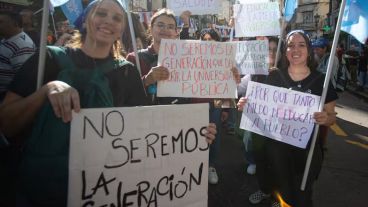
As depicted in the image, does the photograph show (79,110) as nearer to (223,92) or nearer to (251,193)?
(223,92)

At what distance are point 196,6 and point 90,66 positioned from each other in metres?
2.36

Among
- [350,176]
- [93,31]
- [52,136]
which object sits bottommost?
[350,176]

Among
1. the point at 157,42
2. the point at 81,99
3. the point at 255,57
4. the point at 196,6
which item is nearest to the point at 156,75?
the point at 157,42

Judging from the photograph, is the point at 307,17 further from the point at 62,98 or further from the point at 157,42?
the point at 62,98

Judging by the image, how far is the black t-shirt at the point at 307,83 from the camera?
289cm

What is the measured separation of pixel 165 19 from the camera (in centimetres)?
312

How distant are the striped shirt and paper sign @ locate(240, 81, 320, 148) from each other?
80.8 inches

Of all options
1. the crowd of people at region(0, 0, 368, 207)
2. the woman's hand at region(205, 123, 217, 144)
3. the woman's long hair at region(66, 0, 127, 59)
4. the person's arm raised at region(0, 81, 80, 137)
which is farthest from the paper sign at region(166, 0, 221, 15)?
the person's arm raised at region(0, 81, 80, 137)

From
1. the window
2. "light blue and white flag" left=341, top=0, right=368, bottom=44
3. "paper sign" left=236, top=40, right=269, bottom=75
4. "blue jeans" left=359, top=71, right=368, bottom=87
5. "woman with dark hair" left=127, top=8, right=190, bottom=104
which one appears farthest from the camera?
the window

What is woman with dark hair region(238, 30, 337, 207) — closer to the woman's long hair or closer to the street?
the street

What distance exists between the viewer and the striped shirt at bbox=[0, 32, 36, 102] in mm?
3177

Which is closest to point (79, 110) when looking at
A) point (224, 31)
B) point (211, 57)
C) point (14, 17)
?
point (211, 57)

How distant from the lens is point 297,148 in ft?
9.58

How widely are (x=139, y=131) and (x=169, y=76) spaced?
97cm
